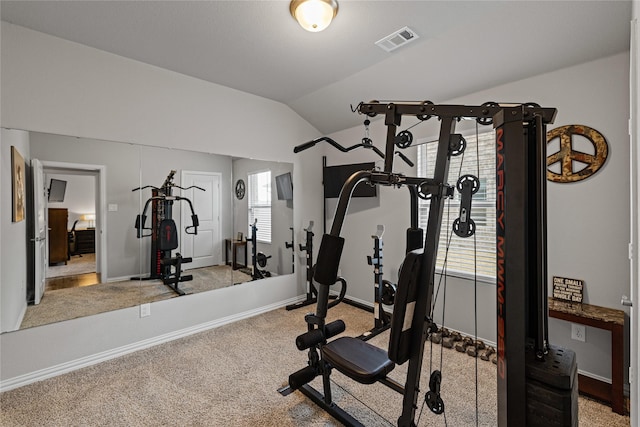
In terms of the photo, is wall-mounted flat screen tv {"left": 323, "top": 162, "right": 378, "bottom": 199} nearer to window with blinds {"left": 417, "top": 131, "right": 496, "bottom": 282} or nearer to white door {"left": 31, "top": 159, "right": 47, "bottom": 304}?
window with blinds {"left": 417, "top": 131, "right": 496, "bottom": 282}

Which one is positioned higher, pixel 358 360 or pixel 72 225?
pixel 72 225

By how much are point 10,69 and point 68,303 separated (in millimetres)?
1872

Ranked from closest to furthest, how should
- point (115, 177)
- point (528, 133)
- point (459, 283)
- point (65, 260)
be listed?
point (528, 133), point (65, 260), point (115, 177), point (459, 283)

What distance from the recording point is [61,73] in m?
2.43

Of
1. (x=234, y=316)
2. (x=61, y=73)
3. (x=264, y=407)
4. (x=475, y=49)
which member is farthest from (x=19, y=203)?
(x=475, y=49)

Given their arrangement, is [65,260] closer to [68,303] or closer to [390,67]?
[68,303]

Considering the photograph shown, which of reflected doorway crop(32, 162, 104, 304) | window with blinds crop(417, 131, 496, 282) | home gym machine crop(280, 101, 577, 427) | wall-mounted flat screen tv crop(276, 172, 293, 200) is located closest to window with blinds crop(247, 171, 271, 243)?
wall-mounted flat screen tv crop(276, 172, 293, 200)

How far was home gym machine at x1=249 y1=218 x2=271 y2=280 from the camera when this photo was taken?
148 inches

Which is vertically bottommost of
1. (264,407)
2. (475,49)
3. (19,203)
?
(264,407)

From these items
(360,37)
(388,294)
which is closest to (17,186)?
(360,37)

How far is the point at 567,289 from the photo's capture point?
2.32 m

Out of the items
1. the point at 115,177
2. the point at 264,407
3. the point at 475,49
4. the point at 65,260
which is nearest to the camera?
the point at 264,407

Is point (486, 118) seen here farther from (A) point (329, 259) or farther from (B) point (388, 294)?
(B) point (388, 294)

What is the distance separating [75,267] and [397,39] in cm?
335
